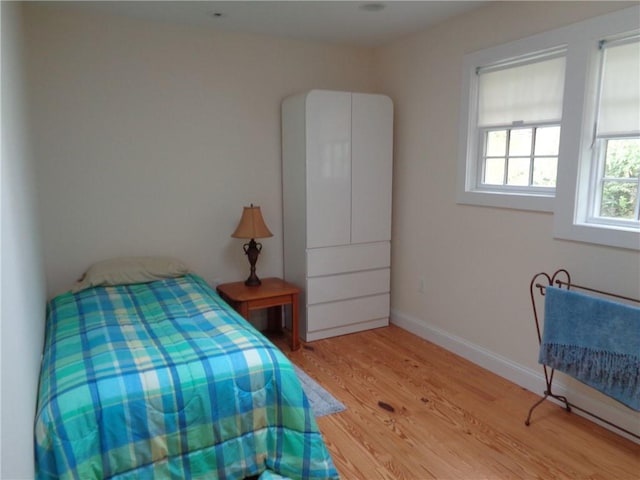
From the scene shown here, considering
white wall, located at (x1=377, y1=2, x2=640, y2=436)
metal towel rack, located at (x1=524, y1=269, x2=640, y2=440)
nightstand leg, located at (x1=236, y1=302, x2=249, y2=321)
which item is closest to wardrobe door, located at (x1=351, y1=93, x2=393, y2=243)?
white wall, located at (x1=377, y1=2, x2=640, y2=436)

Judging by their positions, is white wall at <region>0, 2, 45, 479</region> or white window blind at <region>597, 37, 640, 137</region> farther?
white window blind at <region>597, 37, 640, 137</region>

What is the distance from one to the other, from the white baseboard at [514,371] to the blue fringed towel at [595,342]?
0.29 m

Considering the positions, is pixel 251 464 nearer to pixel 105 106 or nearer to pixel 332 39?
pixel 105 106

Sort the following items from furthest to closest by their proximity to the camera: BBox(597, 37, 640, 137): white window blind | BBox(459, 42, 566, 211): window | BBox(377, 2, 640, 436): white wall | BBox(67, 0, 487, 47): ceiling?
BBox(67, 0, 487, 47): ceiling → BBox(459, 42, 566, 211): window → BBox(377, 2, 640, 436): white wall → BBox(597, 37, 640, 137): white window blind

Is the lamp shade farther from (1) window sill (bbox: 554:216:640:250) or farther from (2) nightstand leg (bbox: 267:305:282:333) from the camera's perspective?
(1) window sill (bbox: 554:216:640:250)

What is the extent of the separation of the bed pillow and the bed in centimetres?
64

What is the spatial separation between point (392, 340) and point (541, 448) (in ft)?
4.87

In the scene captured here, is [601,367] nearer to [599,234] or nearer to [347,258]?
[599,234]

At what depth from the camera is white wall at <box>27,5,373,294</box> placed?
300 cm

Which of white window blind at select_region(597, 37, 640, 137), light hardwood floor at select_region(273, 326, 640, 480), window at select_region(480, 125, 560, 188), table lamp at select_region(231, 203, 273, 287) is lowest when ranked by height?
light hardwood floor at select_region(273, 326, 640, 480)

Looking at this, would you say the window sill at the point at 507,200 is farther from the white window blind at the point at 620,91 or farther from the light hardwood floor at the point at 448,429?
the light hardwood floor at the point at 448,429

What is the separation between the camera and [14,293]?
1.44 meters

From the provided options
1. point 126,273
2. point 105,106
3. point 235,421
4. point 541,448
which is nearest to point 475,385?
point 541,448

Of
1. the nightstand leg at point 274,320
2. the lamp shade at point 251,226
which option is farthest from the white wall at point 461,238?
the lamp shade at point 251,226
